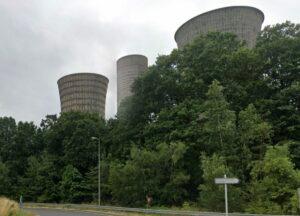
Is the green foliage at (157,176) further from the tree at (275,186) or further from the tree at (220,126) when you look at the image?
the tree at (275,186)

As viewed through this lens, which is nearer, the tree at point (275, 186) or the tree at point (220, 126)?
the tree at point (275, 186)

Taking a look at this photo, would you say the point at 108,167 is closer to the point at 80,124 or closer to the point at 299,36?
the point at 80,124

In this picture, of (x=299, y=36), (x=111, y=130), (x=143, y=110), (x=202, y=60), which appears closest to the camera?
(x=299, y=36)

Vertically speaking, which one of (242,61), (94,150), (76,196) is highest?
(242,61)

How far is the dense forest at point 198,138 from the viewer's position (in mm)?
34062

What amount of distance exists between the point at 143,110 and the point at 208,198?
20.5 m

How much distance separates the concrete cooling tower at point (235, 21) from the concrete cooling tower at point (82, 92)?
87.0 feet

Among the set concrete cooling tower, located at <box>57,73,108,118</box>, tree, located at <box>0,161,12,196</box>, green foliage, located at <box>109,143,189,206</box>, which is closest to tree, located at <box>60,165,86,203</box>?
tree, located at <box>0,161,12,196</box>

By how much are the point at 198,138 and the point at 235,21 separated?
165 feet

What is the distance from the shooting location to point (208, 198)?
111ft

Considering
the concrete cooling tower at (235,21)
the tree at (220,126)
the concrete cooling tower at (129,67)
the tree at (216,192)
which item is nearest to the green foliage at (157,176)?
the tree at (220,126)

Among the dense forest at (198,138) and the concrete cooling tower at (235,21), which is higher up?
the concrete cooling tower at (235,21)

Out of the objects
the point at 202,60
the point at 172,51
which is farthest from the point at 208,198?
the point at 172,51

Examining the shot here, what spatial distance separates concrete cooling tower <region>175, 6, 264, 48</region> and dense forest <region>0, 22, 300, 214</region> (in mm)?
35051
